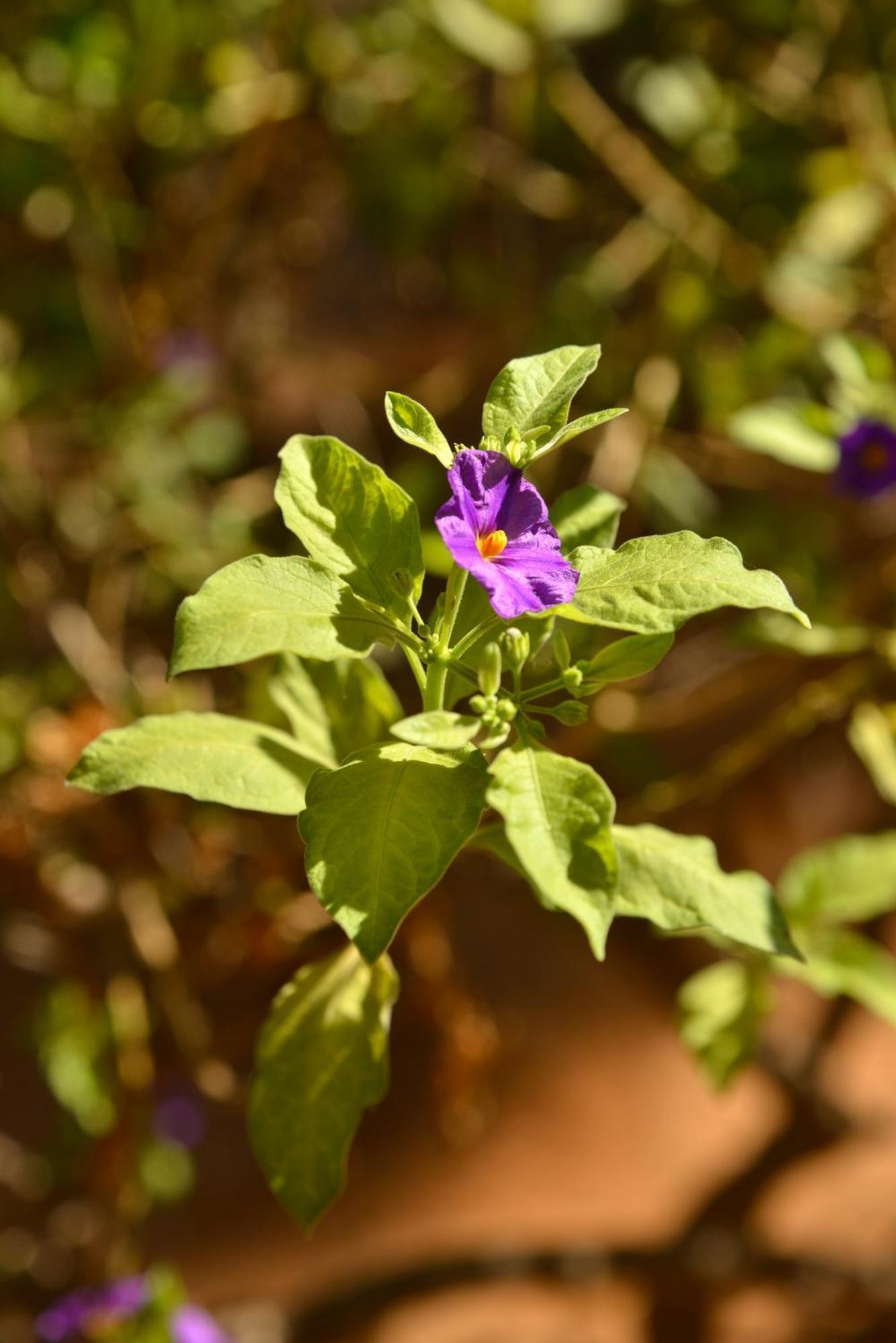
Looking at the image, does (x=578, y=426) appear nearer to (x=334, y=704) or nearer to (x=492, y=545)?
(x=492, y=545)

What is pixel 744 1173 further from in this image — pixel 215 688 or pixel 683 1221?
pixel 215 688

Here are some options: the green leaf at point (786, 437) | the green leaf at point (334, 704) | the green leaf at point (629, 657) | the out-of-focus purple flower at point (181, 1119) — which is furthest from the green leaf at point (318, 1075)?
the out-of-focus purple flower at point (181, 1119)

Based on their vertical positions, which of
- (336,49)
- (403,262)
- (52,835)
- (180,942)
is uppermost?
(336,49)

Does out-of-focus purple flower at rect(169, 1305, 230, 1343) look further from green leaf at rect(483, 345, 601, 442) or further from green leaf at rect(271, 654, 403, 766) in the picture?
green leaf at rect(483, 345, 601, 442)

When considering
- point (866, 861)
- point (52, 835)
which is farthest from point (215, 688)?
point (866, 861)

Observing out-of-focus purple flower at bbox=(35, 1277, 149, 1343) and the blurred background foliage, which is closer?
out-of-focus purple flower at bbox=(35, 1277, 149, 1343)

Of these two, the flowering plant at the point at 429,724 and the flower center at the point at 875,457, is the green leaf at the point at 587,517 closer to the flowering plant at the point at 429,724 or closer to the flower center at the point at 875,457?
the flowering plant at the point at 429,724

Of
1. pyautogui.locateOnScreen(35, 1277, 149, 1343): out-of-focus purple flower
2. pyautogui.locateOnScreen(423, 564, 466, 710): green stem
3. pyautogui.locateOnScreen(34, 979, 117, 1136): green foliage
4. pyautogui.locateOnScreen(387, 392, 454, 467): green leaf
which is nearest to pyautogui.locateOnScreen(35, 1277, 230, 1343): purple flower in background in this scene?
pyautogui.locateOnScreen(35, 1277, 149, 1343): out-of-focus purple flower

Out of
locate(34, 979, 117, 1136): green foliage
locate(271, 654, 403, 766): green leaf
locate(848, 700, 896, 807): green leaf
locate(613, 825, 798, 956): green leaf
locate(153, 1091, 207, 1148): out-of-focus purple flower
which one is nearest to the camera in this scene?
locate(613, 825, 798, 956): green leaf
